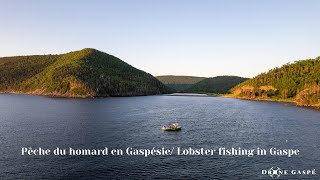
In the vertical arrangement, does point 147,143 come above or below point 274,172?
above

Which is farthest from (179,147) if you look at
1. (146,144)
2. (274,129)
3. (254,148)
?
(274,129)

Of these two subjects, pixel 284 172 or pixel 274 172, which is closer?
pixel 274 172

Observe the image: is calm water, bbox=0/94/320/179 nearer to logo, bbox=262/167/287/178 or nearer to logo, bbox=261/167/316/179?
logo, bbox=262/167/287/178

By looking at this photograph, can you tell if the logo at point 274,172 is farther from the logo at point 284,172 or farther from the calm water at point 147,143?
the calm water at point 147,143

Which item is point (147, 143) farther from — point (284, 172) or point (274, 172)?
point (284, 172)

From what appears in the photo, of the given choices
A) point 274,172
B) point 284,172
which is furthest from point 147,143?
point 284,172

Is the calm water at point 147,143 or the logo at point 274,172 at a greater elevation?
the calm water at point 147,143

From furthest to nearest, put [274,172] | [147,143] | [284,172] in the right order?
[147,143]
[284,172]
[274,172]

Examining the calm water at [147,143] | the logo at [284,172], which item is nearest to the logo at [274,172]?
the logo at [284,172]

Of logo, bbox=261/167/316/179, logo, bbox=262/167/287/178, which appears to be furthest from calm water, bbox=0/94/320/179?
logo, bbox=261/167/316/179

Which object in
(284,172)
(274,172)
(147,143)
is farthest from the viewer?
(147,143)

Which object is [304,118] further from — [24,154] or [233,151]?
[24,154]

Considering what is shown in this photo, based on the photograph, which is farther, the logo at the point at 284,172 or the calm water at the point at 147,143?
the logo at the point at 284,172
